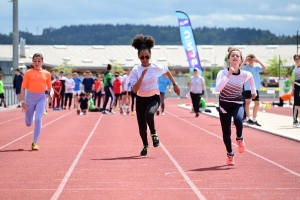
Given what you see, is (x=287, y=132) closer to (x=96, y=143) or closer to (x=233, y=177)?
(x=96, y=143)

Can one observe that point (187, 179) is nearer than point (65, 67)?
Yes

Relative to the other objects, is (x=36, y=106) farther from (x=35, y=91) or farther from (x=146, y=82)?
(x=146, y=82)

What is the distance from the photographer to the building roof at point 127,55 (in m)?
130

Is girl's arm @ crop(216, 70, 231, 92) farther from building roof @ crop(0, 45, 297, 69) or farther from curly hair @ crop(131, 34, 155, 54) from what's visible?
building roof @ crop(0, 45, 297, 69)

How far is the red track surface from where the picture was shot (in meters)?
8.59

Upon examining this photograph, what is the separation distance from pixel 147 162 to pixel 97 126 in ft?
32.8

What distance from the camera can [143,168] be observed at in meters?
11.0

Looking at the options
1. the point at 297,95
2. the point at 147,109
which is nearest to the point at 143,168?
the point at 147,109

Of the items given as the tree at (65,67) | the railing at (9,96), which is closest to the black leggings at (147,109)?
the railing at (9,96)

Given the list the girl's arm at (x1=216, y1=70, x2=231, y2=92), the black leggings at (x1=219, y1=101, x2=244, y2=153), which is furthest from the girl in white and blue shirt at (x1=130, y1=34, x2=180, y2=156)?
the girl's arm at (x1=216, y1=70, x2=231, y2=92)

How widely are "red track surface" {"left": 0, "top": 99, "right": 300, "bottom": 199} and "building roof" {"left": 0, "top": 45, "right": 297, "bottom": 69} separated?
10979cm

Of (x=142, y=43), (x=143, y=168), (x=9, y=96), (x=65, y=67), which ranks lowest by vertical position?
(x=65, y=67)

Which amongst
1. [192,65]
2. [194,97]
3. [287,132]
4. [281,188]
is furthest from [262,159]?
[192,65]

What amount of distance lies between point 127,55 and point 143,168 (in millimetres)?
127300
